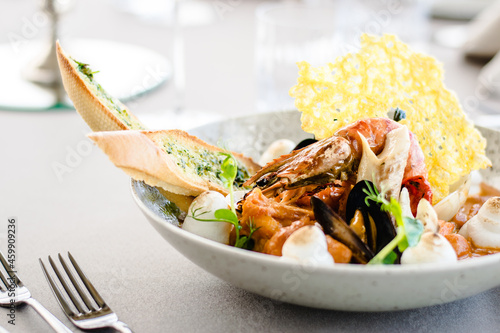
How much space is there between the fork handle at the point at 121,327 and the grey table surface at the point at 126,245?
0.04 meters

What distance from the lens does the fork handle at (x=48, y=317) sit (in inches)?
40.6

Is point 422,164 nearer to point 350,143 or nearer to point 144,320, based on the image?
point 350,143

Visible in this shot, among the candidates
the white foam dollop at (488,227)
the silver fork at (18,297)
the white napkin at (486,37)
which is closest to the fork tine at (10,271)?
the silver fork at (18,297)

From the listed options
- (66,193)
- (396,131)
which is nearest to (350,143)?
(396,131)

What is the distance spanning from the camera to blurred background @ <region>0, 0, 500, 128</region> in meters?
2.44

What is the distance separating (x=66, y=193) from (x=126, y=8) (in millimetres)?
2680

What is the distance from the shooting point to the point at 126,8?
13.4ft

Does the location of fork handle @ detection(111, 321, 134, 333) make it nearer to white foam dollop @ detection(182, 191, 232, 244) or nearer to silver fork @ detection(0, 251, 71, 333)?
silver fork @ detection(0, 251, 71, 333)

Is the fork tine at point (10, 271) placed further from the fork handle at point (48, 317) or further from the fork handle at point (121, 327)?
the fork handle at point (121, 327)

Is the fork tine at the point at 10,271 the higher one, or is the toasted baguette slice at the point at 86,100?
the toasted baguette slice at the point at 86,100

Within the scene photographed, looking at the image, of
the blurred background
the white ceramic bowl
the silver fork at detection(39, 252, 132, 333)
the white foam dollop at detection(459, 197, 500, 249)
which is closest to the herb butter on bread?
the white ceramic bowl

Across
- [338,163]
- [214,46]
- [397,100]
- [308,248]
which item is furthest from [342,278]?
[214,46]

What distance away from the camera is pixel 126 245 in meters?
1.43

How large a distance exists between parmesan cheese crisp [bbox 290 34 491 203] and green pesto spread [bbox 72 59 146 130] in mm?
400
